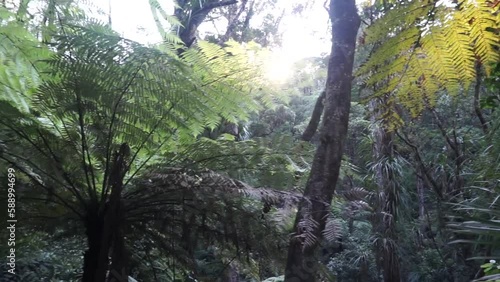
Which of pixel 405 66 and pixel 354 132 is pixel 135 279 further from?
pixel 354 132

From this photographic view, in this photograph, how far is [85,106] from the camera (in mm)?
2105

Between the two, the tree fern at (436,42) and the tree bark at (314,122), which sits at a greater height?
the tree bark at (314,122)

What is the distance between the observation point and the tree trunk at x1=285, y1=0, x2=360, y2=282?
5.73ft

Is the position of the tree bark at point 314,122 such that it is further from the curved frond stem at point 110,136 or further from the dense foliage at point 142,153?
the curved frond stem at point 110,136

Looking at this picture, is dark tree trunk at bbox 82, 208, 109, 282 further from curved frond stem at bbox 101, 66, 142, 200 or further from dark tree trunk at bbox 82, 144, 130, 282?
curved frond stem at bbox 101, 66, 142, 200

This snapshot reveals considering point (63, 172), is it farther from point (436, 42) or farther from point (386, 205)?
point (386, 205)

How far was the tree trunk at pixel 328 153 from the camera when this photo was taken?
5.73 ft

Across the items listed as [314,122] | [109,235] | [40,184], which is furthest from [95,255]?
[314,122]

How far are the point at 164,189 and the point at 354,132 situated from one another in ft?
30.8

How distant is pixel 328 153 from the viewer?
1.95 metres

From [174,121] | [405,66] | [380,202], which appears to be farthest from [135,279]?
[380,202]

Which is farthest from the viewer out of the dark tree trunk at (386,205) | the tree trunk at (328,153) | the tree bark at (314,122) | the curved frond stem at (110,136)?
the dark tree trunk at (386,205)

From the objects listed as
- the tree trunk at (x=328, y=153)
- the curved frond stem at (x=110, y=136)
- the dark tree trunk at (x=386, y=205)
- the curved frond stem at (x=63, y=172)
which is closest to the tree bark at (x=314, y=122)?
the dark tree trunk at (x=386, y=205)

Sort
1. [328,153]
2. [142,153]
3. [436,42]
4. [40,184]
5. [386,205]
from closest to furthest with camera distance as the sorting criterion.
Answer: [436,42] → [328,153] → [40,184] → [142,153] → [386,205]
